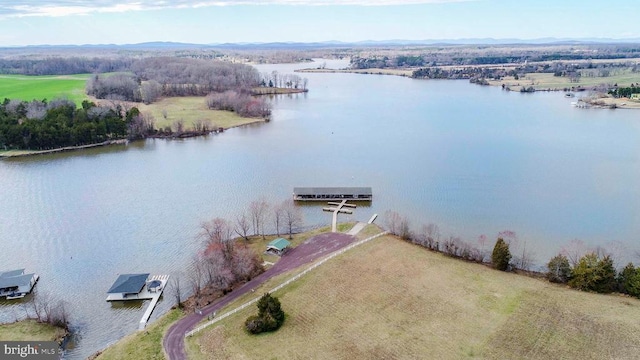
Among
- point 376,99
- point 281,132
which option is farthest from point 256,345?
point 376,99

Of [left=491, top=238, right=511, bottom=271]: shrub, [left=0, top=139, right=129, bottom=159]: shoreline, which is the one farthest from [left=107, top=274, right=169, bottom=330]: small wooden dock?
[left=0, top=139, right=129, bottom=159]: shoreline

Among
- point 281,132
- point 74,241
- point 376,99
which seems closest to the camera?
point 74,241

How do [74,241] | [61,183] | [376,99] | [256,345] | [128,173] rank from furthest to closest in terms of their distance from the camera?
1. [376,99]
2. [128,173]
3. [61,183]
4. [74,241]
5. [256,345]

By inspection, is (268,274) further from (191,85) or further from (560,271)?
(191,85)

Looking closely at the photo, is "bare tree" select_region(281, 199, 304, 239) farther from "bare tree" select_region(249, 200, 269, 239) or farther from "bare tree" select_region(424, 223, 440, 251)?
"bare tree" select_region(424, 223, 440, 251)

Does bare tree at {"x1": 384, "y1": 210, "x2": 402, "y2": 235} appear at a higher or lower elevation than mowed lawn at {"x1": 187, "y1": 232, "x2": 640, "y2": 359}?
higher

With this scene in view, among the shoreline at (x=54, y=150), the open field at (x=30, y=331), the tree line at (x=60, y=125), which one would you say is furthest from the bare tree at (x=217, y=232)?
the tree line at (x=60, y=125)

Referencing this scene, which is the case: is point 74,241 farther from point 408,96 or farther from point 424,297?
point 408,96

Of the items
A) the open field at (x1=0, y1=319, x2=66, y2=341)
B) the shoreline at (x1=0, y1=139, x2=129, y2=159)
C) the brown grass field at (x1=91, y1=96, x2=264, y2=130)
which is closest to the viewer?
the open field at (x1=0, y1=319, x2=66, y2=341)
